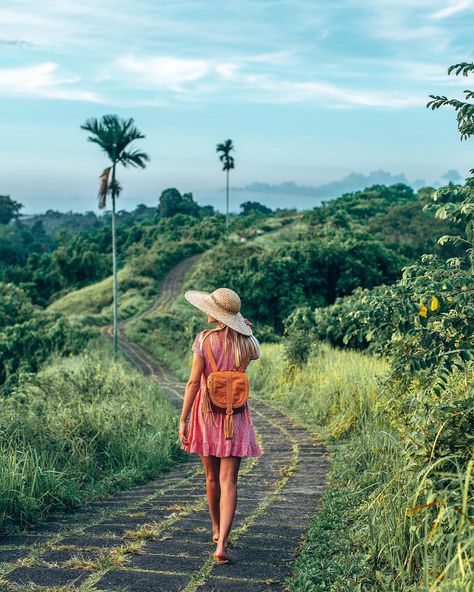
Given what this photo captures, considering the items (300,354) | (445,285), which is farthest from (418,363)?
(300,354)

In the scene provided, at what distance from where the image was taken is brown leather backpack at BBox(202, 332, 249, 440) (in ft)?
13.5

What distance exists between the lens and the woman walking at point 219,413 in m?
4.15

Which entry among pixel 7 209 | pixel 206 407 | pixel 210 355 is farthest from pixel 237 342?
pixel 7 209

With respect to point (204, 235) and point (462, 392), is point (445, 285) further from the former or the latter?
point (204, 235)

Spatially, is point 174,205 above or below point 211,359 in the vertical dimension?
above

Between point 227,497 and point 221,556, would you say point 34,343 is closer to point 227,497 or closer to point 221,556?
point 227,497

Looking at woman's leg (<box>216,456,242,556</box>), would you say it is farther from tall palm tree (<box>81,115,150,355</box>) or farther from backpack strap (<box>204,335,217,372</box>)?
tall palm tree (<box>81,115,150,355</box>)

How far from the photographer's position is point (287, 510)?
5098 mm

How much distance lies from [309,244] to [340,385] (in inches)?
892

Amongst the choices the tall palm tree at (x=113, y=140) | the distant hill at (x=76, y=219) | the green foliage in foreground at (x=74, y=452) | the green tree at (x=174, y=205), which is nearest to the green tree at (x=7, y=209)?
the distant hill at (x=76, y=219)

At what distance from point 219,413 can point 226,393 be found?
14cm

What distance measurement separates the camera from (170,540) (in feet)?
14.2

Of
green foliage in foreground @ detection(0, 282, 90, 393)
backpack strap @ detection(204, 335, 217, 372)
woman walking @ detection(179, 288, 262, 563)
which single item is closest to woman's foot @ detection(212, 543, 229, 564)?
woman walking @ detection(179, 288, 262, 563)

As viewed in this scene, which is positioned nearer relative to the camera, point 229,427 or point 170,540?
point 229,427
